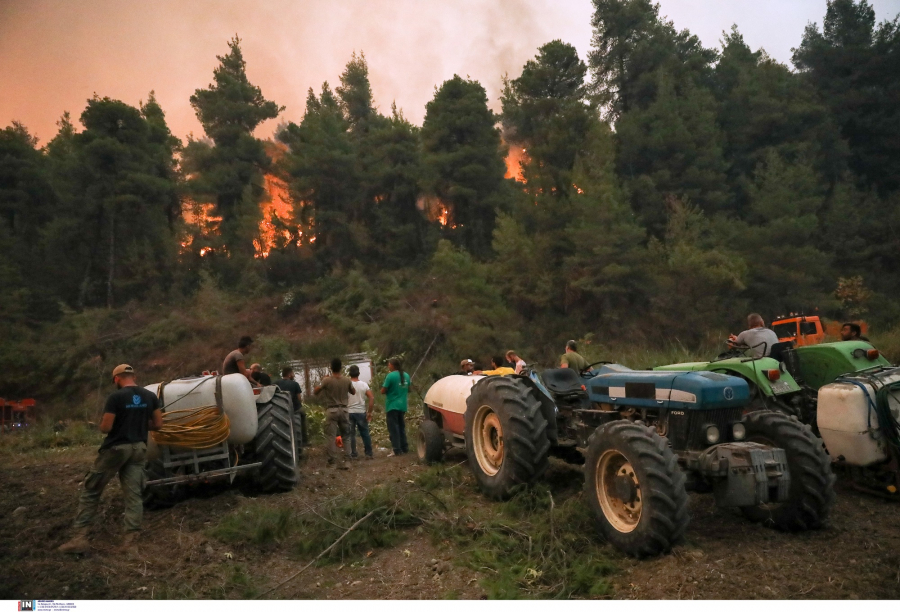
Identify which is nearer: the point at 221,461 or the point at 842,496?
the point at 842,496

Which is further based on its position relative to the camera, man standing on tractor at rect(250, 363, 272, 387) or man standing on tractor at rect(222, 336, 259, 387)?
man standing on tractor at rect(250, 363, 272, 387)

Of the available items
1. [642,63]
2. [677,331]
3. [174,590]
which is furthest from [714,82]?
[174,590]

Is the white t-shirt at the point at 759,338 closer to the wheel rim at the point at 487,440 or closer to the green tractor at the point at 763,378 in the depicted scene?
the green tractor at the point at 763,378

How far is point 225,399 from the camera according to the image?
634cm

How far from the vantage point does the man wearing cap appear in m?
5.18

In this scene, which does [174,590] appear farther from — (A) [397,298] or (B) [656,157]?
(B) [656,157]

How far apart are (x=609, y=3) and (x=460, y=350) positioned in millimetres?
13111

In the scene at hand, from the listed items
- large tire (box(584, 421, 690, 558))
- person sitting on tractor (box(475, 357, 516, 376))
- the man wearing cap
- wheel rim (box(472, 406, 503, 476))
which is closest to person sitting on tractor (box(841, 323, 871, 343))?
person sitting on tractor (box(475, 357, 516, 376))

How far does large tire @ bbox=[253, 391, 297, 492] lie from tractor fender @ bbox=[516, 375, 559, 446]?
259 centimetres

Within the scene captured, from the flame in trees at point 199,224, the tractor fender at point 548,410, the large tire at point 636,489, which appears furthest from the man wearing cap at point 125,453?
the flame in trees at point 199,224

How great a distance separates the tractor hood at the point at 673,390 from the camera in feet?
16.5

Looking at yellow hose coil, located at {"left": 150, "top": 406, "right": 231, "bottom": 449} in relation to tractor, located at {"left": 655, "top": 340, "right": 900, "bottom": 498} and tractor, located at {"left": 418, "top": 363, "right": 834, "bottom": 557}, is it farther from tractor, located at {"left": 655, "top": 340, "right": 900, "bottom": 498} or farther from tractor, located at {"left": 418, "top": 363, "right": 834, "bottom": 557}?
tractor, located at {"left": 655, "top": 340, "right": 900, "bottom": 498}

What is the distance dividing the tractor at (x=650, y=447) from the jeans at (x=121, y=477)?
2.95m

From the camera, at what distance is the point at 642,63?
24188 millimetres
